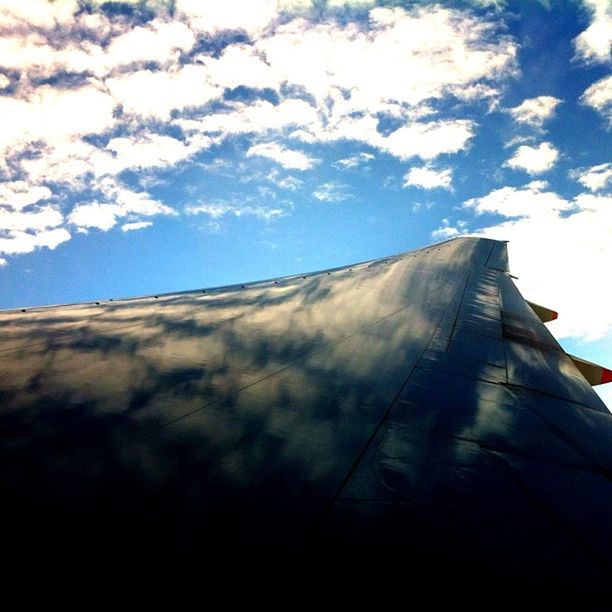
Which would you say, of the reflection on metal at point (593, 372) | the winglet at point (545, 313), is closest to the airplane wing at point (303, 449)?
the reflection on metal at point (593, 372)

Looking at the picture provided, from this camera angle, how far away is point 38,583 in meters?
1.20

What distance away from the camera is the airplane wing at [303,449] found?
1.41 meters

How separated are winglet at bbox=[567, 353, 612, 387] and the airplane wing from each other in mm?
757

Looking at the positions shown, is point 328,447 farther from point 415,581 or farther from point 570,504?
point 570,504

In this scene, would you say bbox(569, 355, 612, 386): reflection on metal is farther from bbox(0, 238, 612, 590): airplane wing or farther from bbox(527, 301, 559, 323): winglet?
bbox(527, 301, 559, 323): winglet

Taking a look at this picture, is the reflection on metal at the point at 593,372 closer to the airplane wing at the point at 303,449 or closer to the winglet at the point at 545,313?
the airplane wing at the point at 303,449

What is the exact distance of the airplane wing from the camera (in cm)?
141

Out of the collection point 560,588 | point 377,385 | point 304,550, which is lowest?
point 560,588

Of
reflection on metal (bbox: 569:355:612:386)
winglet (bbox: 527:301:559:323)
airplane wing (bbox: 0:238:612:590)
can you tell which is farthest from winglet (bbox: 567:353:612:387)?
winglet (bbox: 527:301:559:323)

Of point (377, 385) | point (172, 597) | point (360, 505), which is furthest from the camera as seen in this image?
point (377, 385)

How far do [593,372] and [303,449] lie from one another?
153 inches

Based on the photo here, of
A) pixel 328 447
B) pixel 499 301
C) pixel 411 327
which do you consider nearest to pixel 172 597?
pixel 328 447

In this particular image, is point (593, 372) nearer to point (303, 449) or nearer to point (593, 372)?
point (593, 372)

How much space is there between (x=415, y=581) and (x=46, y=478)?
1.31m
